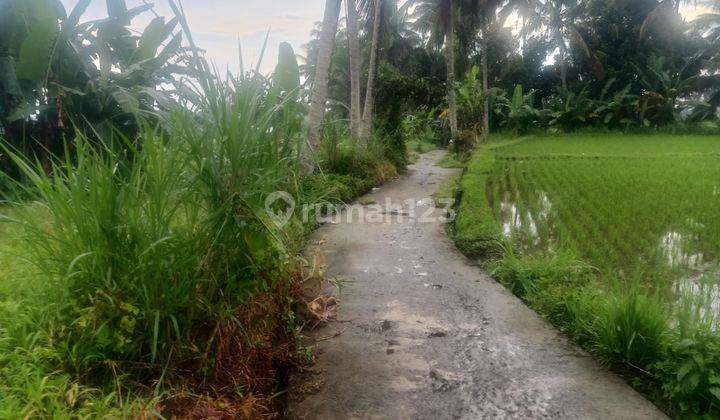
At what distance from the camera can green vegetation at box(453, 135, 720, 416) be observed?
7.88ft

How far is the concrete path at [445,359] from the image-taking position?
2314 mm

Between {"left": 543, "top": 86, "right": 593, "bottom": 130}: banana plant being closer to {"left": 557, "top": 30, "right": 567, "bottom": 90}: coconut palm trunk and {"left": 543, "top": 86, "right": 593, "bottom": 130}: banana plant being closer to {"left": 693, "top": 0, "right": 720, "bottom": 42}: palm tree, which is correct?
{"left": 557, "top": 30, "right": 567, "bottom": 90}: coconut palm trunk

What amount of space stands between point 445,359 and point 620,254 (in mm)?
2554

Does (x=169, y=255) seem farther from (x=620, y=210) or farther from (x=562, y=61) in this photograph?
(x=562, y=61)

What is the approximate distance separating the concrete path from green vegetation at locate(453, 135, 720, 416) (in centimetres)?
17

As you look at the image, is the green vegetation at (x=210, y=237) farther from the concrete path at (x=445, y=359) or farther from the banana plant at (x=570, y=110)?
the banana plant at (x=570, y=110)

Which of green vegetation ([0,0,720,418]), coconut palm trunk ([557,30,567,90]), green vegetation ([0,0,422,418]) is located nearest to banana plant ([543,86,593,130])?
coconut palm trunk ([557,30,567,90])

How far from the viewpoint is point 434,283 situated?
12.9ft

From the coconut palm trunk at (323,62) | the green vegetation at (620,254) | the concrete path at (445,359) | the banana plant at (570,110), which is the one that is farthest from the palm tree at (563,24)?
the concrete path at (445,359)

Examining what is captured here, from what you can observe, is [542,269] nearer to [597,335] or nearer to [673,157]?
[597,335]

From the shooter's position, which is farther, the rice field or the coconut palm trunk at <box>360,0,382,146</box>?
the coconut palm trunk at <box>360,0,382,146</box>

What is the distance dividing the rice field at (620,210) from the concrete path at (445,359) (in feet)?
4.04

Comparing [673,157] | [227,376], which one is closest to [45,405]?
[227,376]

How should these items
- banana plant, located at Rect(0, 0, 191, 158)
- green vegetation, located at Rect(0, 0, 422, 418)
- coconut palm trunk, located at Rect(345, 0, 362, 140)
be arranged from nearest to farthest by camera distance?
1. green vegetation, located at Rect(0, 0, 422, 418)
2. banana plant, located at Rect(0, 0, 191, 158)
3. coconut palm trunk, located at Rect(345, 0, 362, 140)
